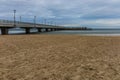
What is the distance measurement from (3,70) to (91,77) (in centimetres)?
295

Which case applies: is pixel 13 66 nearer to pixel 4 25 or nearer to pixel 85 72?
pixel 85 72

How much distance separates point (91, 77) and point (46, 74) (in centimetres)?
138

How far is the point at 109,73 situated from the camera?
239 inches

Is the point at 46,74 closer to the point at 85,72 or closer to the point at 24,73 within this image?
the point at 24,73

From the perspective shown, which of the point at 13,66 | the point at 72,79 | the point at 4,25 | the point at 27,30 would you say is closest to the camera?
the point at 72,79

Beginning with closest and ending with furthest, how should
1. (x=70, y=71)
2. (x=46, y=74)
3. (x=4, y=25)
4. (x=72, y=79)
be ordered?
(x=72, y=79) → (x=46, y=74) → (x=70, y=71) → (x=4, y=25)

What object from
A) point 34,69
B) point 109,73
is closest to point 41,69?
point 34,69

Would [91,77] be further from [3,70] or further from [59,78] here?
[3,70]

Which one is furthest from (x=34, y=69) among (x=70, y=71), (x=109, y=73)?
(x=109, y=73)

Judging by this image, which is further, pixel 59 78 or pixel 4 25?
pixel 4 25

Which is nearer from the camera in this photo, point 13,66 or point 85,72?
point 85,72

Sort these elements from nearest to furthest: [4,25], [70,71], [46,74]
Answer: [46,74]
[70,71]
[4,25]

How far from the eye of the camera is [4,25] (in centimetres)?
5134

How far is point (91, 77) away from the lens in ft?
18.5
